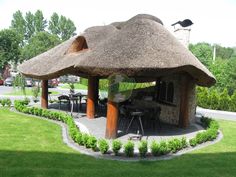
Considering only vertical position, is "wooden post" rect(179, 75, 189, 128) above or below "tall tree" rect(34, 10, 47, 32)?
below

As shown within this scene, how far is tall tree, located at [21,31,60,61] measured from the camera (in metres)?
70.3

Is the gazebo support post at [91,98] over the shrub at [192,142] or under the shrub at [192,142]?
over

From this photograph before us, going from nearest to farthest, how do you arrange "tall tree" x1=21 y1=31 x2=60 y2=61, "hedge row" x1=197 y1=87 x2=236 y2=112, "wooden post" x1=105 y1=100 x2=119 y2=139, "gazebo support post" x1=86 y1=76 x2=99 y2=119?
"wooden post" x1=105 y1=100 x2=119 y2=139 < "gazebo support post" x1=86 y1=76 x2=99 y2=119 < "hedge row" x1=197 y1=87 x2=236 y2=112 < "tall tree" x1=21 y1=31 x2=60 y2=61

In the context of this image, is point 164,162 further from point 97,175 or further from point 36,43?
point 36,43

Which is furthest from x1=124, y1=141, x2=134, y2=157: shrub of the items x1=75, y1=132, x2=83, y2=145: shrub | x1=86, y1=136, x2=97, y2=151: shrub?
x1=75, y1=132, x2=83, y2=145: shrub

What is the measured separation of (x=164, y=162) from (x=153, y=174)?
1627 millimetres

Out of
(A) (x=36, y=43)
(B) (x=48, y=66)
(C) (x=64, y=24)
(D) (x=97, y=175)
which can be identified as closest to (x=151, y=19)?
(B) (x=48, y=66)

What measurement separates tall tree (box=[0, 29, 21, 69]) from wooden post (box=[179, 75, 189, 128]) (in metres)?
49.8

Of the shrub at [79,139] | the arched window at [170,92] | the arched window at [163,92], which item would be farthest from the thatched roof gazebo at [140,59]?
the arched window at [163,92]

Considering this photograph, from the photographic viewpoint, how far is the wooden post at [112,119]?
14088mm

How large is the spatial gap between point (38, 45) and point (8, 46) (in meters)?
9.88

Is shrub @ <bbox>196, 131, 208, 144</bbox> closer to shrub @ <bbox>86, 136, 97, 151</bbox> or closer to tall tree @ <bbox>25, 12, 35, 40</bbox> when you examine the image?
shrub @ <bbox>86, 136, 97, 151</bbox>

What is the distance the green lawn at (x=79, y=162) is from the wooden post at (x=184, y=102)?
2.98 meters

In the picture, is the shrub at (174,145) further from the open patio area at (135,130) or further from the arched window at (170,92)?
the arched window at (170,92)
